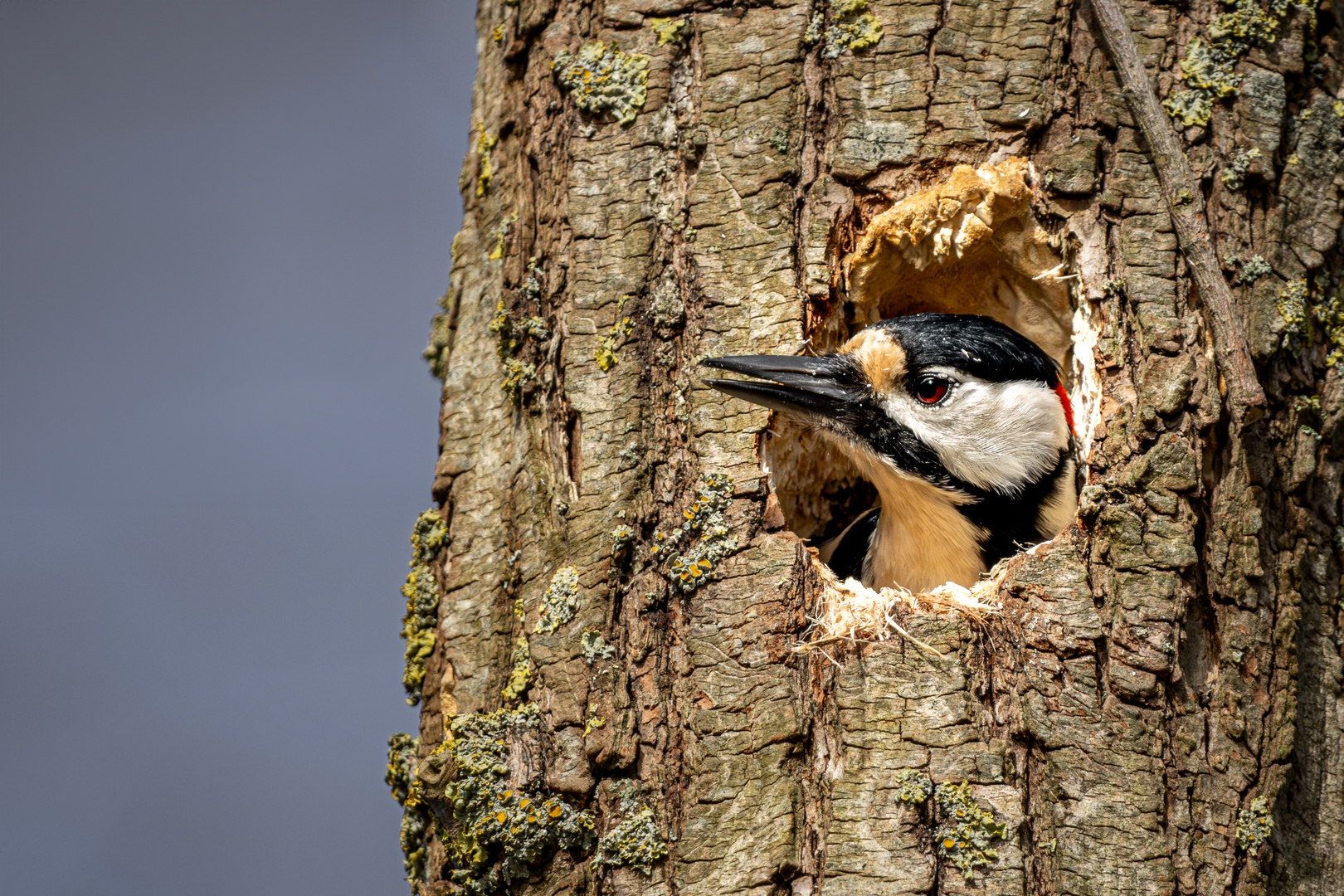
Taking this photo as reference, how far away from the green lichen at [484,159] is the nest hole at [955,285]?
3.13 ft

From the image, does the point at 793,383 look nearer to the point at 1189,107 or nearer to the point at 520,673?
the point at 520,673

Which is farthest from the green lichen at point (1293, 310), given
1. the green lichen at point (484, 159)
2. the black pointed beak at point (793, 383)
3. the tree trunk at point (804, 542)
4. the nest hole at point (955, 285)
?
the green lichen at point (484, 159)

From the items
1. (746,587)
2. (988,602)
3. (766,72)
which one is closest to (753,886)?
(746,587)

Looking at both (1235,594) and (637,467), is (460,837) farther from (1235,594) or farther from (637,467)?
(1235,594)

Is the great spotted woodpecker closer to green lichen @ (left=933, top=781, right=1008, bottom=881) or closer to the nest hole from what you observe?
the nest hole

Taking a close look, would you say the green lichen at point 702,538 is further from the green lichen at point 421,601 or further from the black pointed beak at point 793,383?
Result: the green lichen at point 421,601

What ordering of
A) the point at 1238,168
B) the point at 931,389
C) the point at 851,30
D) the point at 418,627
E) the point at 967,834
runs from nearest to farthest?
the point at 967,834
the point at 1238,168
the point at 851,30
the point at 418,627
the point at 931,389

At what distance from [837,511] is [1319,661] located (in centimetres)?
149

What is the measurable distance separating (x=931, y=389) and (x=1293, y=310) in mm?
829

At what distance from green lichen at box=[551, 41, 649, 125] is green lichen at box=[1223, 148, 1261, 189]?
127 centimetres

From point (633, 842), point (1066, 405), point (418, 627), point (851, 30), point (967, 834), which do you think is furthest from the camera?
point (1066, 405)

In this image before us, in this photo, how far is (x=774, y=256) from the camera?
7.44 feet

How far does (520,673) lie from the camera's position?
2.18 meters

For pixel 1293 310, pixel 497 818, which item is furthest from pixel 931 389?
pixel 497 818
